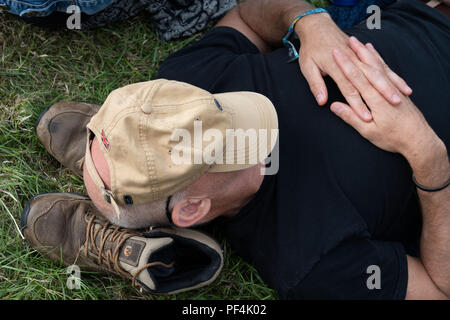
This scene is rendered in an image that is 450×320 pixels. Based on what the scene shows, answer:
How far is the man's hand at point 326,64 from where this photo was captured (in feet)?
6.71

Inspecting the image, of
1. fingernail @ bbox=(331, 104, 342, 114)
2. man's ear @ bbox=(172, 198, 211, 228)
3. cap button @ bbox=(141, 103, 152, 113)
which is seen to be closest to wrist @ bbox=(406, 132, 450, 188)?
fingernail @ bbox=(331, 104, 342, 114)

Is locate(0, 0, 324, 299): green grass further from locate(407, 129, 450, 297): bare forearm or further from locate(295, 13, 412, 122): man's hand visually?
locate(295, 13, 412, 122): man's hand

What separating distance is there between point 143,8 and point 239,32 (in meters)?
0.82

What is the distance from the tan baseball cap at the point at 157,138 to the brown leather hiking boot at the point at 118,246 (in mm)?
573

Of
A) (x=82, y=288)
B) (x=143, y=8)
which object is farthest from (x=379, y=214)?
(x=143, y=8)

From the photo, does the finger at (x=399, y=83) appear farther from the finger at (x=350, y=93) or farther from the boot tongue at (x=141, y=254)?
the boot tongue at (x=141, y=254)

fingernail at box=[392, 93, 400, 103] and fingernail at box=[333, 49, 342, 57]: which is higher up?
fingernail at box=[333, 49, 342, 57]

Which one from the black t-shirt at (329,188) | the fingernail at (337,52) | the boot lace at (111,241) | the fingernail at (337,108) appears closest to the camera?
the black t-shirt at (329,188)

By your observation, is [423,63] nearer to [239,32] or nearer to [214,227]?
[239,32]

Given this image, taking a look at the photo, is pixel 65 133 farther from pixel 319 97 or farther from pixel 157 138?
pixel 319 97

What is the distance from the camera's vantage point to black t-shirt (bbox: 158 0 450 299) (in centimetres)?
196

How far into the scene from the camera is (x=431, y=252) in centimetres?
207

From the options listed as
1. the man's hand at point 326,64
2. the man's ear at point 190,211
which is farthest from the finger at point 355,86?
the man's ear at point 190,211

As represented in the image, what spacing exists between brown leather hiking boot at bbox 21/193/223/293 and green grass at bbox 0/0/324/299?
11cm
